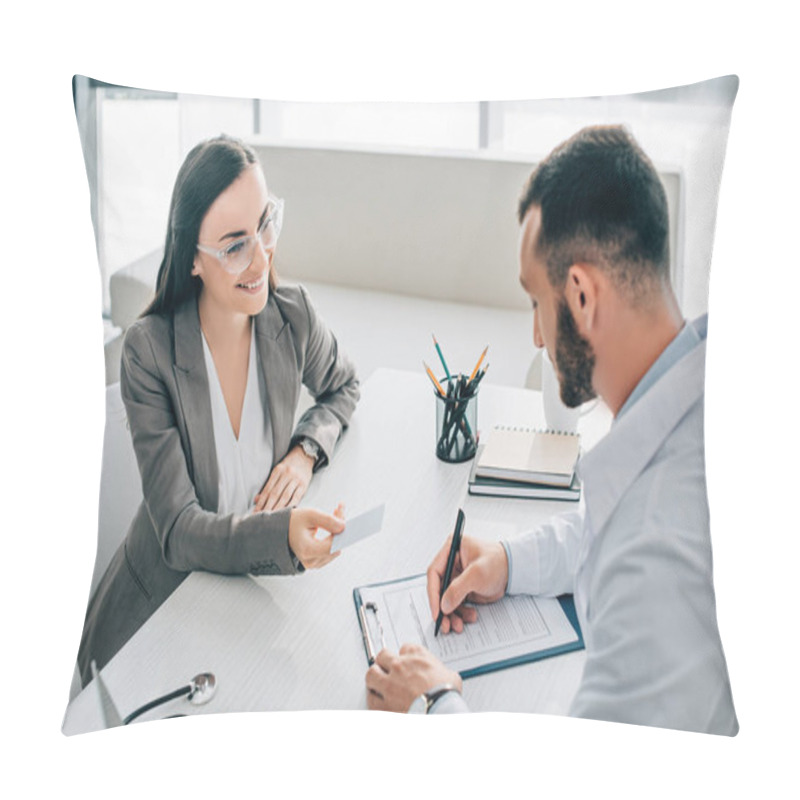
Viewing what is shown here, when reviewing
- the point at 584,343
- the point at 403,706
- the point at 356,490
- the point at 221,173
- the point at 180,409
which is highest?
the point at 221,173

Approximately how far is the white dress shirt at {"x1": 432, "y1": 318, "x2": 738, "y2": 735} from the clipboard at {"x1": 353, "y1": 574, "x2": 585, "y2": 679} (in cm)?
5

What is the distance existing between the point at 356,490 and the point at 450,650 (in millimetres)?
298

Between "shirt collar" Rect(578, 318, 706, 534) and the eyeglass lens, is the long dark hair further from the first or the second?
"shirt collar" Rect(578, 318, 706, 534)

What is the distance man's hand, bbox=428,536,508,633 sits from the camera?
1802 millimetres

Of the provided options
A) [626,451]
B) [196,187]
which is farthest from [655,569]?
[196,187]

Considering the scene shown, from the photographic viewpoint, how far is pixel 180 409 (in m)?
1.87

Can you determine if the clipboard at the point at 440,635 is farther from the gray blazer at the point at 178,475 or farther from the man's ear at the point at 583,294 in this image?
the man's ear at the point at 583,294

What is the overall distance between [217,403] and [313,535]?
263mm

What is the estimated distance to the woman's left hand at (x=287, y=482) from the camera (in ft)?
6.16

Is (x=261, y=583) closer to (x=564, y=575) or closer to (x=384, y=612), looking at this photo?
(x=384, y=612)

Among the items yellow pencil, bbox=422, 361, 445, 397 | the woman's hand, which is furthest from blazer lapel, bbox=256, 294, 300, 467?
yellow pencil, bbox=422, 361, 445, 397

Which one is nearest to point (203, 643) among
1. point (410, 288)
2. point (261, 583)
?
point (261, 583)

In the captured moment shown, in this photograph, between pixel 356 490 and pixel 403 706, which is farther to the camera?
pixel 356 490

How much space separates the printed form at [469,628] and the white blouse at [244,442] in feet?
0.84
